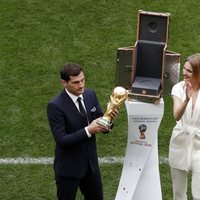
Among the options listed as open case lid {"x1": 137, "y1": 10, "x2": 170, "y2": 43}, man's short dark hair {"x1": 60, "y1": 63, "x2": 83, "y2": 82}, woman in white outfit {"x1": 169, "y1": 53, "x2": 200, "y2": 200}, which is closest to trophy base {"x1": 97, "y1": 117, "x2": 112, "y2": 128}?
man's short dark hair {"x1": 60, "y1": 63, "x2": 83, "y2": 82}

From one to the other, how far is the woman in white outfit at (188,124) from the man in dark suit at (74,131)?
70 cm

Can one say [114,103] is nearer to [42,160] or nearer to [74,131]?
[74,131]

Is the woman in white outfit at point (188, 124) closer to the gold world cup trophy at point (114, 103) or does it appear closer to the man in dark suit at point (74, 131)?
the gold world cup trophy at point (114, 103)

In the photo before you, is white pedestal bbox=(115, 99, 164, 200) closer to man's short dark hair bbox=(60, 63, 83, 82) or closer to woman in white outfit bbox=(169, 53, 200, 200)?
woman in white outfit bbox=(169, 53, 200, 200)

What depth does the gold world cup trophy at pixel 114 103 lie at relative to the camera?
576 centimetres

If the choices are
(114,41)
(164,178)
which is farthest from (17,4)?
(164,178)

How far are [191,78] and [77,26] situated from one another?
4.81 meters

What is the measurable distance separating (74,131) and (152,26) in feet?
4.26

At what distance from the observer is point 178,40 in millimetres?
10344

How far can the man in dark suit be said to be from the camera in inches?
229

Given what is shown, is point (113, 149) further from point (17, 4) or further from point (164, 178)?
point (17, 4)

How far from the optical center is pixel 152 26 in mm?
6352

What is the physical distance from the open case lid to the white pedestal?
0.63 m

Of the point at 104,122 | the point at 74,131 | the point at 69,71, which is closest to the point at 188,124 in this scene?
the point at 104,122
